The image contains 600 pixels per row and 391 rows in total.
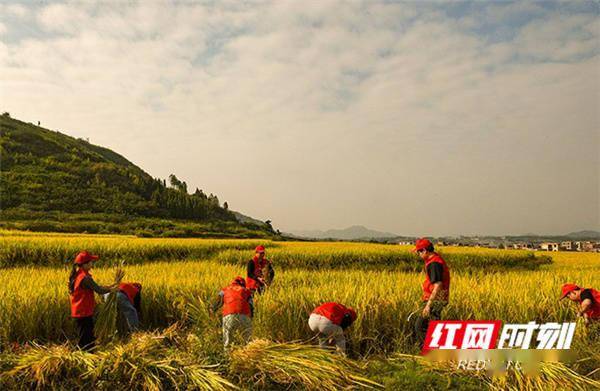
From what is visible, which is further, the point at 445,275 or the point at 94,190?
the point at 94,190

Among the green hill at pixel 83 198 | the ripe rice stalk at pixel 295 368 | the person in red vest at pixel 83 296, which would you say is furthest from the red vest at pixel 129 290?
the green hill at pixel 83 198

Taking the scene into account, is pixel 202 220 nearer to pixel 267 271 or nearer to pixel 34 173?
pixel 34 173

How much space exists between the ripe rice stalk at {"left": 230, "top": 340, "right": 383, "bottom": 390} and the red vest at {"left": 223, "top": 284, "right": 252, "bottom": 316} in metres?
0.70

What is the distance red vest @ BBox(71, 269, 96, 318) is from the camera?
643cm

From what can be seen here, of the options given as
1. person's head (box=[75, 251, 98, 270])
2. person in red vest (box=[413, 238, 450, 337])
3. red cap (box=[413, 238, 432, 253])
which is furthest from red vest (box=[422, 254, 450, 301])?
person's head (box=[75, 251, 98, 270])

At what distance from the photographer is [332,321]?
19.2 ft

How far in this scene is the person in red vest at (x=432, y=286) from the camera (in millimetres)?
6255

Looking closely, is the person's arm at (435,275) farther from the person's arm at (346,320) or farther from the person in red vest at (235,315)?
the person in red vest at (235,315)

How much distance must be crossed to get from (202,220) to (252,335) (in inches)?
3560

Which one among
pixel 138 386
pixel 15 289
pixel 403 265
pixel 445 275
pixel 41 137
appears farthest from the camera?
pixel 41 137

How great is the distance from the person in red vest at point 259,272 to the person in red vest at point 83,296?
3.18 m

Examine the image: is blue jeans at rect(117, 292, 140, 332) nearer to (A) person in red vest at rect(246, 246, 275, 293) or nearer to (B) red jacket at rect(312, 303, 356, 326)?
(A) person in red vest at rect(246, 246, 275, 293)

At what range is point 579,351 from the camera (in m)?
5.89

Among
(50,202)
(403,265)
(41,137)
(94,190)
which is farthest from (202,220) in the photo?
(403,265)
